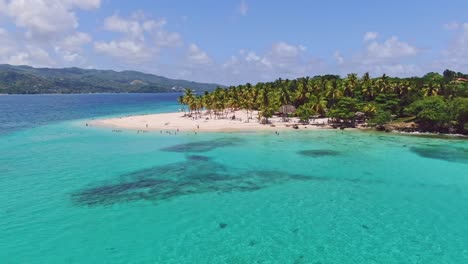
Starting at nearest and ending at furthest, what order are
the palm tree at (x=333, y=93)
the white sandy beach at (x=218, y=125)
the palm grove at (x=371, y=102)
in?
the palm grove at (x=371, y=102) → the white sandy beach at (x=218, y=125) → the palm tree at (x=333, y=93)

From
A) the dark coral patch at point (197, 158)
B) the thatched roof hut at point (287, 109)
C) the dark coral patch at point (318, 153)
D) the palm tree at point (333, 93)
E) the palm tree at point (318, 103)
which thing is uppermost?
the palm tree at point (333, 93)

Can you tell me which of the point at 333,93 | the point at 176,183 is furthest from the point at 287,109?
the point at 176,183

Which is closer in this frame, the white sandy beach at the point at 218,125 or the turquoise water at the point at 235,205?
the turquoise water at the point at 235,205

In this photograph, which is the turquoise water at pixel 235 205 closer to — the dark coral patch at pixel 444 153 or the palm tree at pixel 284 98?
the dark coral patch at pixel 444 153

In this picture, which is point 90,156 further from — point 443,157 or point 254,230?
point 443,157

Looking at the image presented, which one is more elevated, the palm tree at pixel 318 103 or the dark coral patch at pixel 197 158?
the palm tree at pixel 318 103

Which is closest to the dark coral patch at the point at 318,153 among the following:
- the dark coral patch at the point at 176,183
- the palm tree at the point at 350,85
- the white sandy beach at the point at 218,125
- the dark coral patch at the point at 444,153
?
the dark coral patch at the point at 176,183

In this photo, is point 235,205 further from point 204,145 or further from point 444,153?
point 444,153

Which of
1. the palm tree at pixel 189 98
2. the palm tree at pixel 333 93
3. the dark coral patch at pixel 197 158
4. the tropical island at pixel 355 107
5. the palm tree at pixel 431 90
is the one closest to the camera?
the dark coral patch at pixel 197 158
